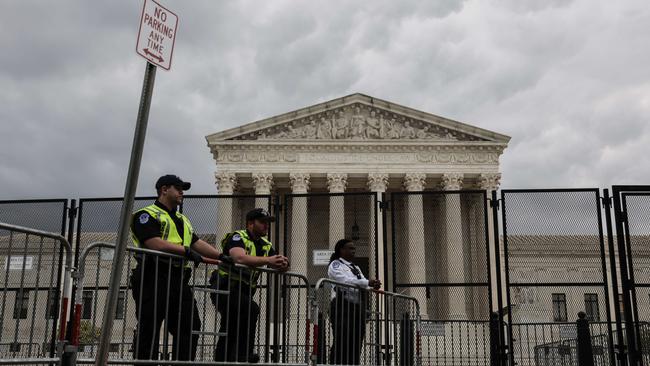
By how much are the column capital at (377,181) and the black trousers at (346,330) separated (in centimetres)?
3483

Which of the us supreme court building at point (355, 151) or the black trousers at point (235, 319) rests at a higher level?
the us supreme court building at point (355, 151)

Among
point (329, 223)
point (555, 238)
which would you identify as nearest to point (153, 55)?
point (555, 238)

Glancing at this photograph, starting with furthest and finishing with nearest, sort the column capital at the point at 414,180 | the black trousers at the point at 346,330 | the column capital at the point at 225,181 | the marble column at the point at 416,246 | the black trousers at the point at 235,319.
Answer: the column capital at the point at 414,180 → the column capital at the point at 225,181 → the marble column at the point at 416,246 → the black trousers at the point at 346,330 → the black trousers at the point at 235,319

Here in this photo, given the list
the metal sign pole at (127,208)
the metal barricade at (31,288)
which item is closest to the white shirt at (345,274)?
the metal barricade at (31,288)

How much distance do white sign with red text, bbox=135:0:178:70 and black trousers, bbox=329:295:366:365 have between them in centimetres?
417

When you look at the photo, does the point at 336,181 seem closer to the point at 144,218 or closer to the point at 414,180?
the point at 414,180

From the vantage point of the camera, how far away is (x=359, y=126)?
45281mm

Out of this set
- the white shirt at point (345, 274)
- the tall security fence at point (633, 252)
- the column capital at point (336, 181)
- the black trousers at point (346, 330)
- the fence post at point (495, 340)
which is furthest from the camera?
the column capital at point (336, 181)

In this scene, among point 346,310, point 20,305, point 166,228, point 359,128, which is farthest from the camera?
point 359,128

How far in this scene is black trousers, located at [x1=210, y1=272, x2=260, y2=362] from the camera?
7.02 metres

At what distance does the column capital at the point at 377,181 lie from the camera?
143 feet

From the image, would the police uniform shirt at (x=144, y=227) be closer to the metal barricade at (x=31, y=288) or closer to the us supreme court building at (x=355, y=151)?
the metal barricade at (x=31, y=288)

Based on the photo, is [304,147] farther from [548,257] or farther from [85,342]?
[85,342]

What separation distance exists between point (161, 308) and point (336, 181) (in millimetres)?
37229
